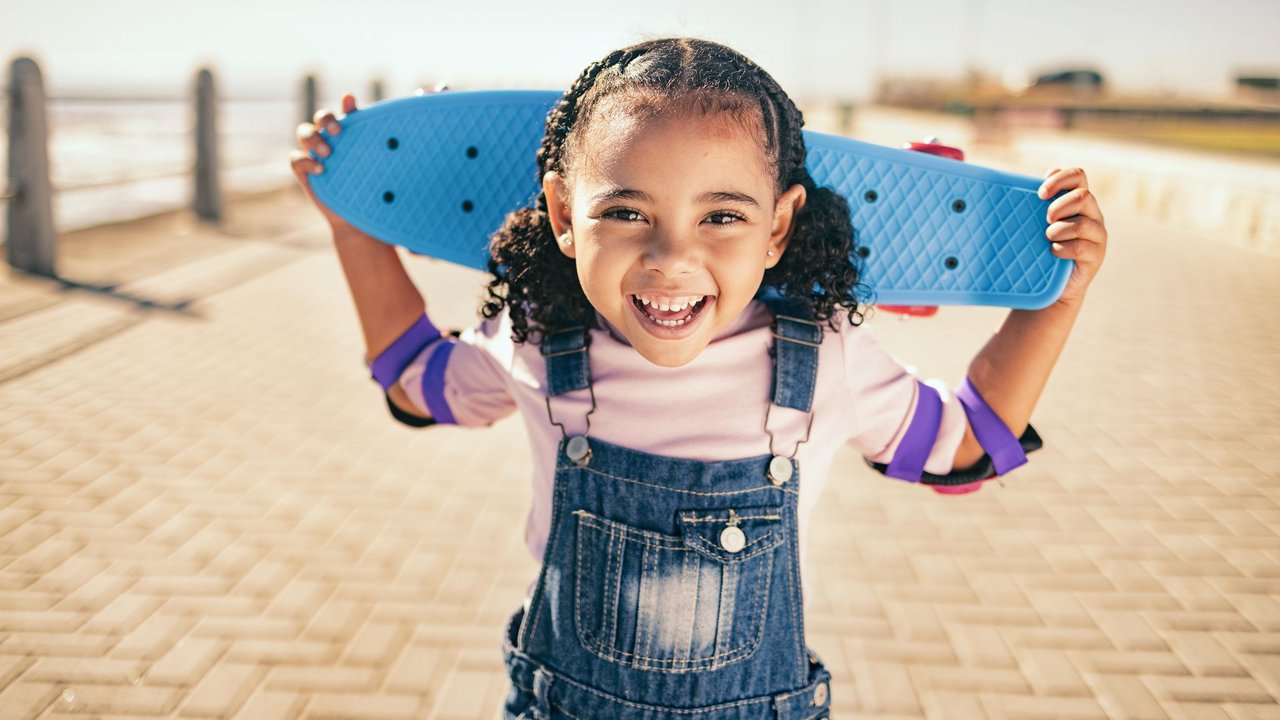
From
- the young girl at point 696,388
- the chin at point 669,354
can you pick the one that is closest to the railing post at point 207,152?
the young girl at point 696,388

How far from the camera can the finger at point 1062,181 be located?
1588 millimetres

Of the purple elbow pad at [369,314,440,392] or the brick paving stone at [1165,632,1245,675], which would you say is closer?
the purple elbow pad at [369,314,440,392]

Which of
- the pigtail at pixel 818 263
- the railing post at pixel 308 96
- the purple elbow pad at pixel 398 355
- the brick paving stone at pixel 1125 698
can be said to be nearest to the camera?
the pigtail at pixel 818 263

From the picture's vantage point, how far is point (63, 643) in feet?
8.98

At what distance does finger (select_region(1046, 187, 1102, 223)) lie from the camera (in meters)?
1.56

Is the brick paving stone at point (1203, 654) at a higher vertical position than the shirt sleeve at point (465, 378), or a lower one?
lower

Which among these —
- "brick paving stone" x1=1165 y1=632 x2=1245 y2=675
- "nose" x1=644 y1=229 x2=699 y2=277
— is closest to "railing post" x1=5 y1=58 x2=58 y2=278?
"nose" x1=644 y1=229 x2=699 y2=277

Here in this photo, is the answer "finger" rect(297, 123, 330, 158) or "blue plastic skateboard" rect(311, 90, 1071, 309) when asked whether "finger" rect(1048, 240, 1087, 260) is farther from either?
"finger" rect(297, 123, 330, 158)

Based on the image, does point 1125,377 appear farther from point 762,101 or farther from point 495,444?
point 762,101

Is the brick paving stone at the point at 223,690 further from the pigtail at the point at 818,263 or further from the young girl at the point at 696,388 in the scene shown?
the pigtail at the point at 818,263

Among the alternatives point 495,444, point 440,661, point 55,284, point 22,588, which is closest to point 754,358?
point 440,661

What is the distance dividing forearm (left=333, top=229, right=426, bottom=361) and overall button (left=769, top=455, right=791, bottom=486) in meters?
0.77

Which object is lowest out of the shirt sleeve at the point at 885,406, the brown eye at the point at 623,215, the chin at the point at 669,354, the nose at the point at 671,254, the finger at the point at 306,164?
the shirt sleeve at the point at 885,406

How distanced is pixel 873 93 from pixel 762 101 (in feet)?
187
